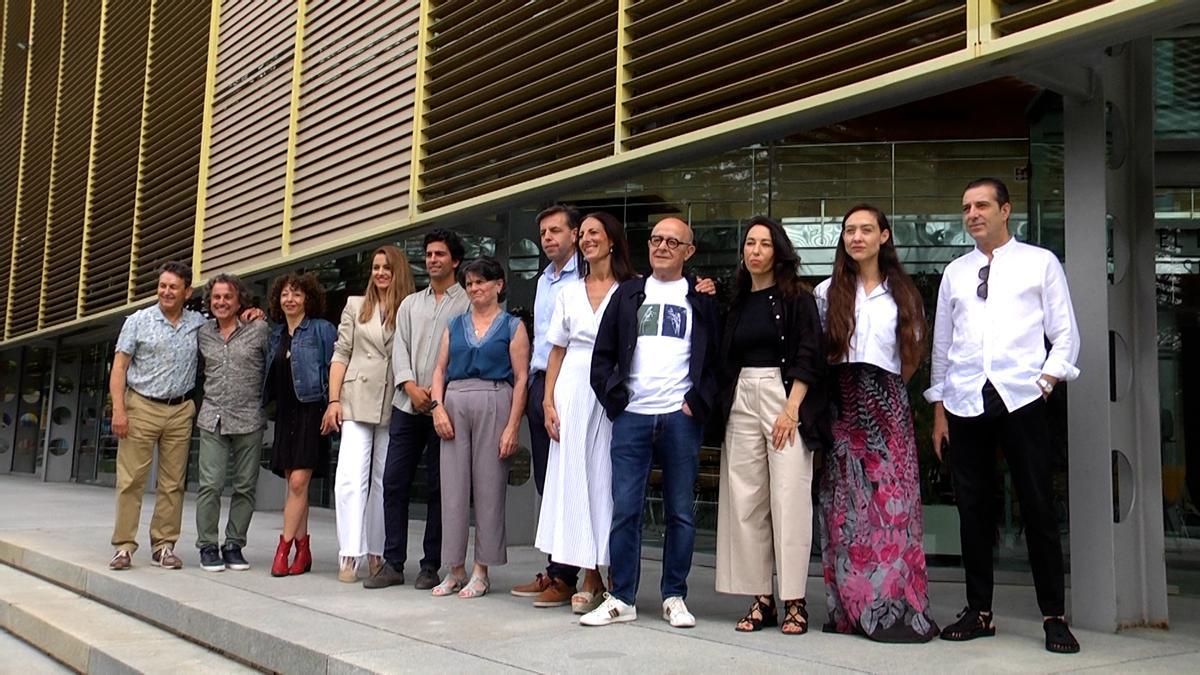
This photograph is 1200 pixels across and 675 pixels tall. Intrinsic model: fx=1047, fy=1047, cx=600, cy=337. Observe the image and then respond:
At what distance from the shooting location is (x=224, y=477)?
→ 21.9ft

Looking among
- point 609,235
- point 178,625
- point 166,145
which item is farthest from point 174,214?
point 609,235

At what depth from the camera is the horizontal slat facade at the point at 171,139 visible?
1158 centimetres

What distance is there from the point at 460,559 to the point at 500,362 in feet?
3.52

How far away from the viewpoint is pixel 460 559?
5.59 metres

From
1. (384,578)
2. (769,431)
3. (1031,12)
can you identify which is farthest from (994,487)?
(384,578)

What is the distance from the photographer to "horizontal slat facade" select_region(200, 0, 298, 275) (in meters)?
10.0

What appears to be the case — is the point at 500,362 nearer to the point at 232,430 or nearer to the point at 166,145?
the point at 232,430

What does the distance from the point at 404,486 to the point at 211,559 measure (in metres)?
1.64

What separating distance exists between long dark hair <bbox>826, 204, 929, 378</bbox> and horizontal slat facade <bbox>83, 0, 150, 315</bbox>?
35.1ft

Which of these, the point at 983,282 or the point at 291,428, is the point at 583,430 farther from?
the point at 291,428

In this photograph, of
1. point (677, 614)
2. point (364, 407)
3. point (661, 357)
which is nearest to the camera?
point (677, 614)

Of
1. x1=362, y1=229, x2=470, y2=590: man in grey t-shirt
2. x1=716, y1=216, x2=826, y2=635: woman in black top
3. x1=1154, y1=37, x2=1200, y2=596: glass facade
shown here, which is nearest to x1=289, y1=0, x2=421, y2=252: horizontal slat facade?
x1=362, y1=229, x2=470, y2=590: man in grey t-shirt

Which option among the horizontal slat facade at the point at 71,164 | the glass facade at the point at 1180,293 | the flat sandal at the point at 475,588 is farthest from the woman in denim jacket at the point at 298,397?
the horizontal slat facade at the point at 71,164

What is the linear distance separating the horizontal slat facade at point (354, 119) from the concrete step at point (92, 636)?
11.6 ft
